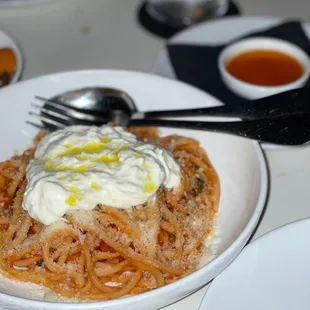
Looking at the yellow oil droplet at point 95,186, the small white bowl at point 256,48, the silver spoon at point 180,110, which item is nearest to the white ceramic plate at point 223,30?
the small white bowl at point 256,48

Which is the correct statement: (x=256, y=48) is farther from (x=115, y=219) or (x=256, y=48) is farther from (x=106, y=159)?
(x=115, y=219)

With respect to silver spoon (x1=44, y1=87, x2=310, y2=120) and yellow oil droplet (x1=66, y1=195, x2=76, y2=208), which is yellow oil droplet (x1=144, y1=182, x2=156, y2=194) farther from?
silver spoon (x1=44, y1=87, x2=310, y2=120)

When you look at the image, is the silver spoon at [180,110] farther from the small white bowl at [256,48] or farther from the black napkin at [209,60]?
the black napkin at [209,60]

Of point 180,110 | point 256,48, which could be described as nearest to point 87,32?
point 256,48

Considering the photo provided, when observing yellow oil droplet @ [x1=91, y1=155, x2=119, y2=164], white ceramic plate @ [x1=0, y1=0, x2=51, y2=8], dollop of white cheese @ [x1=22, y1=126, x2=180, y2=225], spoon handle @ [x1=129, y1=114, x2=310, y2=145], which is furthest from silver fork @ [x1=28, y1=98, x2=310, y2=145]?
white ceramic plate @ [x1=0, y1=0, x2=51, y2=8]

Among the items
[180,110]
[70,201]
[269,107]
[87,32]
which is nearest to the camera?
[70,201]
